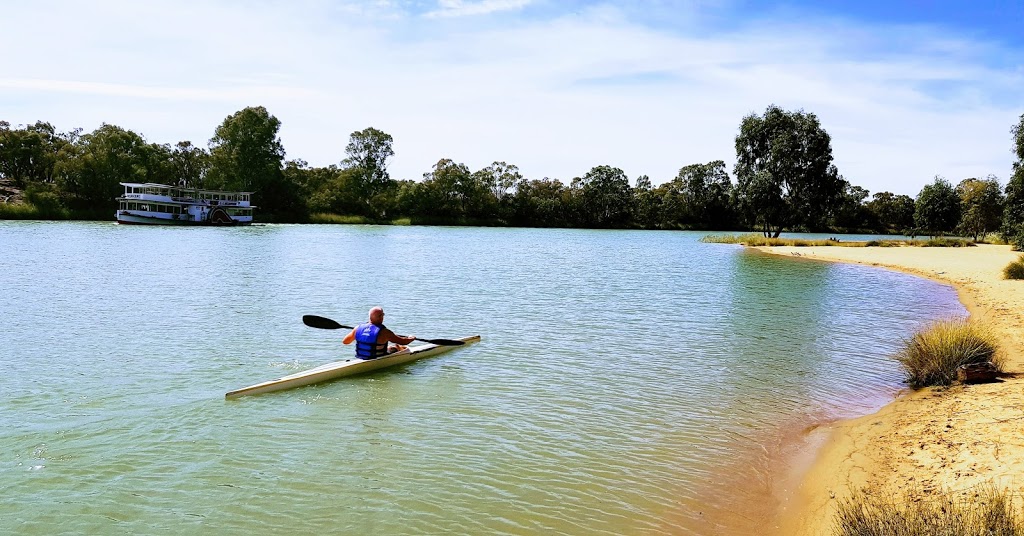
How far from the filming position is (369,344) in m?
12.7

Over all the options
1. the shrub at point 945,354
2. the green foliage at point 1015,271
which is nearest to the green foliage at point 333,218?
the green foliage at point 1015,271

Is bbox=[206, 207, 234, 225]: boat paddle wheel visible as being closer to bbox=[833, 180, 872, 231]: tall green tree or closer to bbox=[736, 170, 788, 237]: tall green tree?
bbox=[736, 170, 788, 237]: tall green tree

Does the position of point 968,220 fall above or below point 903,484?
above

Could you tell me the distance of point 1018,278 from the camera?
27484mm

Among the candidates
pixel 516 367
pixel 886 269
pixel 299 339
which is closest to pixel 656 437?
pixel 516 367

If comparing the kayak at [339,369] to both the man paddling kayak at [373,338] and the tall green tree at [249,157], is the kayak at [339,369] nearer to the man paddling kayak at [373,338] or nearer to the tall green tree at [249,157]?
the man paddling kayak at [373,338]

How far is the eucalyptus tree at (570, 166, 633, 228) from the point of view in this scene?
134 meters

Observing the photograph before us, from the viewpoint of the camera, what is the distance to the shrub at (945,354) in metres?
11.5

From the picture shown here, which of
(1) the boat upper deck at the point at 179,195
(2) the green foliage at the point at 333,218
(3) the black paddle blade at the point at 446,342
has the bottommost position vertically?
(3) the black paddle blade at the point at 446,342

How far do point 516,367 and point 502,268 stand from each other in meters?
23.3

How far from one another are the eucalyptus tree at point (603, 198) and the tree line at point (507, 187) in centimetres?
23

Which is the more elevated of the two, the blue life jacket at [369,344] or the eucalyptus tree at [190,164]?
the eucalyptus tree at [190,164]

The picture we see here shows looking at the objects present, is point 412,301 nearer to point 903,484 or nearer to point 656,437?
point 656,437

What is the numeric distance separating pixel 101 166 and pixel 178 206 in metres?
15.3
